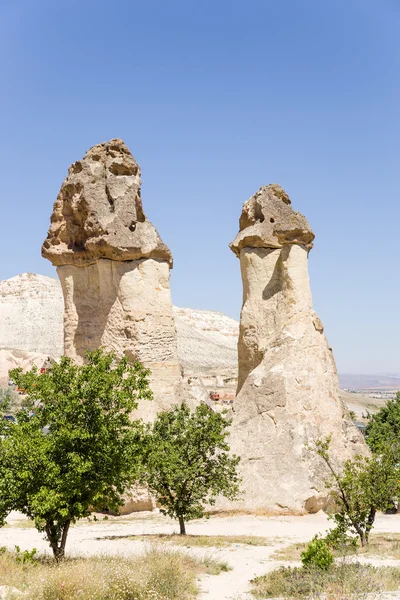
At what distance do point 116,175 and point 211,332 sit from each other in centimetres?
11647

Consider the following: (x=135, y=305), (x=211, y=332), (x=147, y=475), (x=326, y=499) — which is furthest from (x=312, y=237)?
(x=211, y=332)

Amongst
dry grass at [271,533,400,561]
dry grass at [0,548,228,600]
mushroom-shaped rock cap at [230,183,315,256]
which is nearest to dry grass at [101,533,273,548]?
dry grass at [271,533,400,561]

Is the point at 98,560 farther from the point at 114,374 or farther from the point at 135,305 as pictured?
the point at 135,305

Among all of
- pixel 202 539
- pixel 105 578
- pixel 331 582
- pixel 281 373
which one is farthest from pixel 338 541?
pixel 281 373

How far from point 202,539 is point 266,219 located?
14.3 m

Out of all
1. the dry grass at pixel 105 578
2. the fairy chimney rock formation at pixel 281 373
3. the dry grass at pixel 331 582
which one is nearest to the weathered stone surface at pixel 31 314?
the fairy chimney rock formation at pixel 281 373

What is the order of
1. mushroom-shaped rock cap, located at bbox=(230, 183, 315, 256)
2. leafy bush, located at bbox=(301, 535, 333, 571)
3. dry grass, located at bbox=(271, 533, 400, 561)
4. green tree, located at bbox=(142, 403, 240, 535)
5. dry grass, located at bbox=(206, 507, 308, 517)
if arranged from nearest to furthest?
leafy bush, located at bbox=(301, 535, 333, 571)
dry grass, located at bbox=(271, 533, 400, 561)
green tree, located at bbox=(142, 403, 240, 535)
dry grass, located at bbox=(206, 507, 308, 517)
mushroom-shaped rock cap, located at bbox=(230, 183, 315, 256)

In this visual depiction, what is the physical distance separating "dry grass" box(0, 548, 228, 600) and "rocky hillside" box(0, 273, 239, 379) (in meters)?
73.7

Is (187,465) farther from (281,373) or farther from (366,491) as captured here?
(281,373)

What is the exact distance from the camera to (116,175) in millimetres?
26047

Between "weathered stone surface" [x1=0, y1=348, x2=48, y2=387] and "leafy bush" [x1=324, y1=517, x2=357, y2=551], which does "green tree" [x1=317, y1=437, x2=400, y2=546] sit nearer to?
"leafy bush" [x1=324, y1=517, x2=357, y2=551]

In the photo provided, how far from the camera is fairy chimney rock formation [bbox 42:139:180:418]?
24422 mm

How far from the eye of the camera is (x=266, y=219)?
27.1 m

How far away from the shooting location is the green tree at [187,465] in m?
17.7
